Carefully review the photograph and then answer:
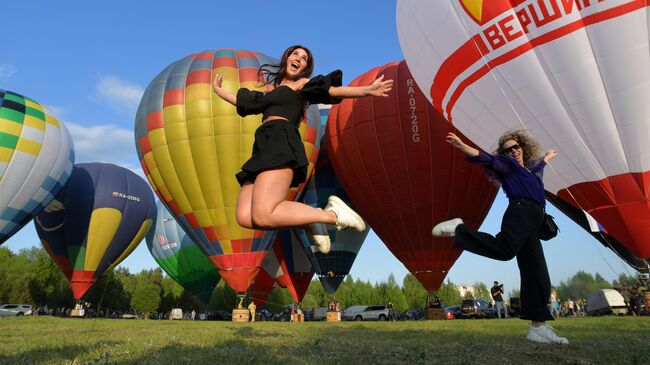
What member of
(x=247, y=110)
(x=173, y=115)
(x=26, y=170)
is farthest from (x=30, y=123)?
(x=247, y=110)

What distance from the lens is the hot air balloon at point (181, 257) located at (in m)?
37.8

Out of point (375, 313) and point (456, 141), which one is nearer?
point (456, 141)

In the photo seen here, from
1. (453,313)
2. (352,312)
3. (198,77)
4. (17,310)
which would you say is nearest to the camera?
(198,77)

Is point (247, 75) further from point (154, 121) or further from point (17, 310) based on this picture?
point (17, 310)

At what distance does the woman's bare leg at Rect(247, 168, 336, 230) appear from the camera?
3.41 metres

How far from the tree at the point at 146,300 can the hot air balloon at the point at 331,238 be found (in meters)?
44.8

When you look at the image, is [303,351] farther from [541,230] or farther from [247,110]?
[541,230]

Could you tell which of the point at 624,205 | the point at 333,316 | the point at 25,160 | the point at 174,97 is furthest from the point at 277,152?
the point at 333,316

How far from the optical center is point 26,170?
71.0ft

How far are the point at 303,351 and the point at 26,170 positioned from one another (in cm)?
2272

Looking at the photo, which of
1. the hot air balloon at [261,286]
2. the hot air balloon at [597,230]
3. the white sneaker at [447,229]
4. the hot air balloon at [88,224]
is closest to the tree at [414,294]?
the hot air balloon at [261,286]

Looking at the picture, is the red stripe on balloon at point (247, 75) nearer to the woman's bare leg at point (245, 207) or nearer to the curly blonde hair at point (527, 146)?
the curly blonde hair at point (527, 146)

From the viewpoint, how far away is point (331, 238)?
27891mm

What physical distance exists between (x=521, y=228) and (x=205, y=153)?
55.8 feet
